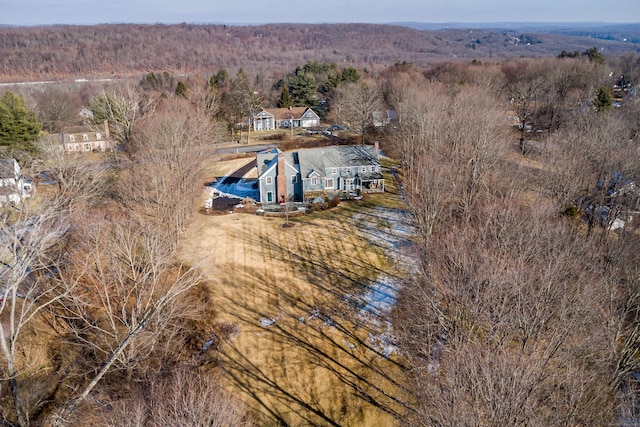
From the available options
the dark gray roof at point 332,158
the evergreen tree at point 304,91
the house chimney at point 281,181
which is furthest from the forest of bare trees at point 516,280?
the evergreen tree at point 304,91

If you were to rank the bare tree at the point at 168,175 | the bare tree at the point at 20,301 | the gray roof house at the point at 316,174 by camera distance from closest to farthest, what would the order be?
the bare tree at the point at 20,301 < the bare tree at the point at 168,175 < the gray roof house at the point at 316,174

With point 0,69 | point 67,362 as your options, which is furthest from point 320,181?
point 0,69

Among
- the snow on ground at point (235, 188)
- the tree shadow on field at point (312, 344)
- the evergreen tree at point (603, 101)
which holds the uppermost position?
the evergreen tree at point (603, 101)

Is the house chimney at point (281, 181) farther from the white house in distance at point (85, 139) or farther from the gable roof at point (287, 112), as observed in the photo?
the gable roof at point (287, 112)

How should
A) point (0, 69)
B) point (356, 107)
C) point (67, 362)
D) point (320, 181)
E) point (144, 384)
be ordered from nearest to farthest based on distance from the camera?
1. point (144, 384)
2. point (67, 362)
3. point (320, 181)
4. point (356, 107)
5. point (0, 69)

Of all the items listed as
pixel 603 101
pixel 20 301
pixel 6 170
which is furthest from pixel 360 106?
pixel 20 301

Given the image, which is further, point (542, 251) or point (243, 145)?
point (243, 145)

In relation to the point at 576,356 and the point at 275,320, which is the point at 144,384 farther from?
the point at 576,356

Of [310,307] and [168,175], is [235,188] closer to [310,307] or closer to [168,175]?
[168,175]
